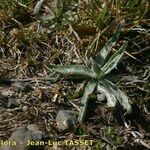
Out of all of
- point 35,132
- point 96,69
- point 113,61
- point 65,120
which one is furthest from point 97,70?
point 35,132

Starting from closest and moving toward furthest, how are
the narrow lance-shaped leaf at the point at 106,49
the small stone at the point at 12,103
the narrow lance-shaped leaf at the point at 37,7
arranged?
the small stone at the point at 12,103 < the narrow lance-shaped leaf at the point at 106,49 < the narrow lance-shaped leaf at the point at 37,7

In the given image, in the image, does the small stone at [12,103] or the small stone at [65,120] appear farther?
the small stone at [12,103]

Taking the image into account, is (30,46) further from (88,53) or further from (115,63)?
(115,63)

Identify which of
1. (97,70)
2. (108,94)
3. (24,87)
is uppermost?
(97,70)

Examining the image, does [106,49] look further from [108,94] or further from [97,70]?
[108,94]

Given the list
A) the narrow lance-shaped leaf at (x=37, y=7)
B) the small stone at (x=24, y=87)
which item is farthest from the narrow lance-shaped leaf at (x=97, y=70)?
the narrow lance-shaped leaf at (x=37, y=7)

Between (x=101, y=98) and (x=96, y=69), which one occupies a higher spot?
(x=96, y=69)

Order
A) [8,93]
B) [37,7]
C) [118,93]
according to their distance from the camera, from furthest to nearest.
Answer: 1. [37,7]
2. [8,93]
3. [118,93]

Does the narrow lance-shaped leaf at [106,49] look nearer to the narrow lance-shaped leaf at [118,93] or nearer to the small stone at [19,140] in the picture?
the narrow lance-shaped leaf at [118,93]
